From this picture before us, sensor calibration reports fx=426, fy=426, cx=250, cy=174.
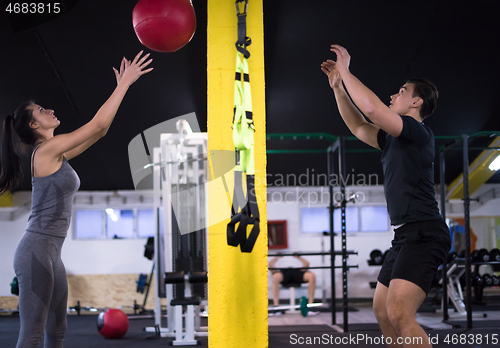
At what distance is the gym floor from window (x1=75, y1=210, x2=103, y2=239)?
5.21 feet

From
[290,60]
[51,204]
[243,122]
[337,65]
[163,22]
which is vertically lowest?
[51,204]

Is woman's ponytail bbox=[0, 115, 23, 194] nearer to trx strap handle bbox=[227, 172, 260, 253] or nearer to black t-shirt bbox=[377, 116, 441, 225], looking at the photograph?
trx strap handle bbox=[227, 172, 260, 253]

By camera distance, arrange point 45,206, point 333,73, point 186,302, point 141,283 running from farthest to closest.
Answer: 1. point 141,283
2. point 186,302
3. point 333,73
4. point 45,206

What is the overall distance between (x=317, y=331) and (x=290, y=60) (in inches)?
120

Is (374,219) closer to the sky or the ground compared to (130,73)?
closer to the ground

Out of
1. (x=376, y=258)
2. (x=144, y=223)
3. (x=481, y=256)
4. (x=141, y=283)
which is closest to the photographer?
(x=481, y=256)

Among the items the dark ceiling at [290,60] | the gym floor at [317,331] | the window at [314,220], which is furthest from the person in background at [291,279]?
the dark ceiling at [290,60]

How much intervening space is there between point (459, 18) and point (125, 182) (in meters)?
5.16

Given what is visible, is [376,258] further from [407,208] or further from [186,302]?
[407,208]

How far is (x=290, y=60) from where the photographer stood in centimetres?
510

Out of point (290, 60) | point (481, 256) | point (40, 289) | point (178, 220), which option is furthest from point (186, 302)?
point (481, 256)

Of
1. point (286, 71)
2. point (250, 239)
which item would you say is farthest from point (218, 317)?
point (286, 71)

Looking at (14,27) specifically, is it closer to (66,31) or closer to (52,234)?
(66,31)

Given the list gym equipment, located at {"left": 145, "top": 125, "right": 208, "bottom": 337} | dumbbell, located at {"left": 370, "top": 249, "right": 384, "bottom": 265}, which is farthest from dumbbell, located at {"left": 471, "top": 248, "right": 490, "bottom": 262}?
gym equipment, located at {"left": 145, "top": 125, "right": 208, "bottom": 337}
